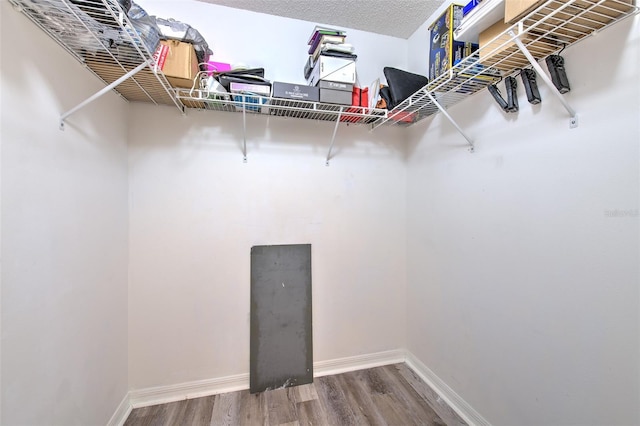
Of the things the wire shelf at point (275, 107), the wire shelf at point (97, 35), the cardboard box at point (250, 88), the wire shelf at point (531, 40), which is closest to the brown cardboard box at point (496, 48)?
the wire shelf at point (531, 40)

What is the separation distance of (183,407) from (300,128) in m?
2.03

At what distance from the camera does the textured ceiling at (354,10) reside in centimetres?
170

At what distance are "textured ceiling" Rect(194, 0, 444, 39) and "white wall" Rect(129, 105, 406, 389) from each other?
0.75 m

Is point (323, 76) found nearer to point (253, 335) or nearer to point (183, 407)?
point (253, 335)

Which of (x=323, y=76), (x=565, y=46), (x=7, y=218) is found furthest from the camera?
(x=323, y=76)

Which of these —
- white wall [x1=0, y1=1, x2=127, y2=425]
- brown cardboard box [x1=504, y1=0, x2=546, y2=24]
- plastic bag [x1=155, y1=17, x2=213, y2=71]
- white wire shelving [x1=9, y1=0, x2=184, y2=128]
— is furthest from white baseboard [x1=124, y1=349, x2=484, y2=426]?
plastic bag [x1=155, y1=17, x2=213, y2=71]

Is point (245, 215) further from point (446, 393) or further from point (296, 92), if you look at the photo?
point (446, 393)

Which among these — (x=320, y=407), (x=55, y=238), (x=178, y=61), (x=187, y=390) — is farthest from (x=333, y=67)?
(x=187, y=390)

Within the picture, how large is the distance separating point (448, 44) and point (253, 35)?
129 cm

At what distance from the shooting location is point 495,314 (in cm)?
135

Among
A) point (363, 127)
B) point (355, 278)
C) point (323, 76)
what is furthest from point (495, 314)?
point (323, 76)

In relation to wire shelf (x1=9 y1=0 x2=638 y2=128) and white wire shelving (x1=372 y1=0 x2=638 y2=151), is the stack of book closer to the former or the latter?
wire shelf (x1=9 y1=0 x2=638 y2=128)

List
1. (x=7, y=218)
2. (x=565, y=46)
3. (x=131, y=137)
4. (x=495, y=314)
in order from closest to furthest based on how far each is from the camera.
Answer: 1. (x=7, y=218)
2. (x=565, y=46)
3. (x=495, y=314)
4. (x=131, y=137)

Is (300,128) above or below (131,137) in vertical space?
above
